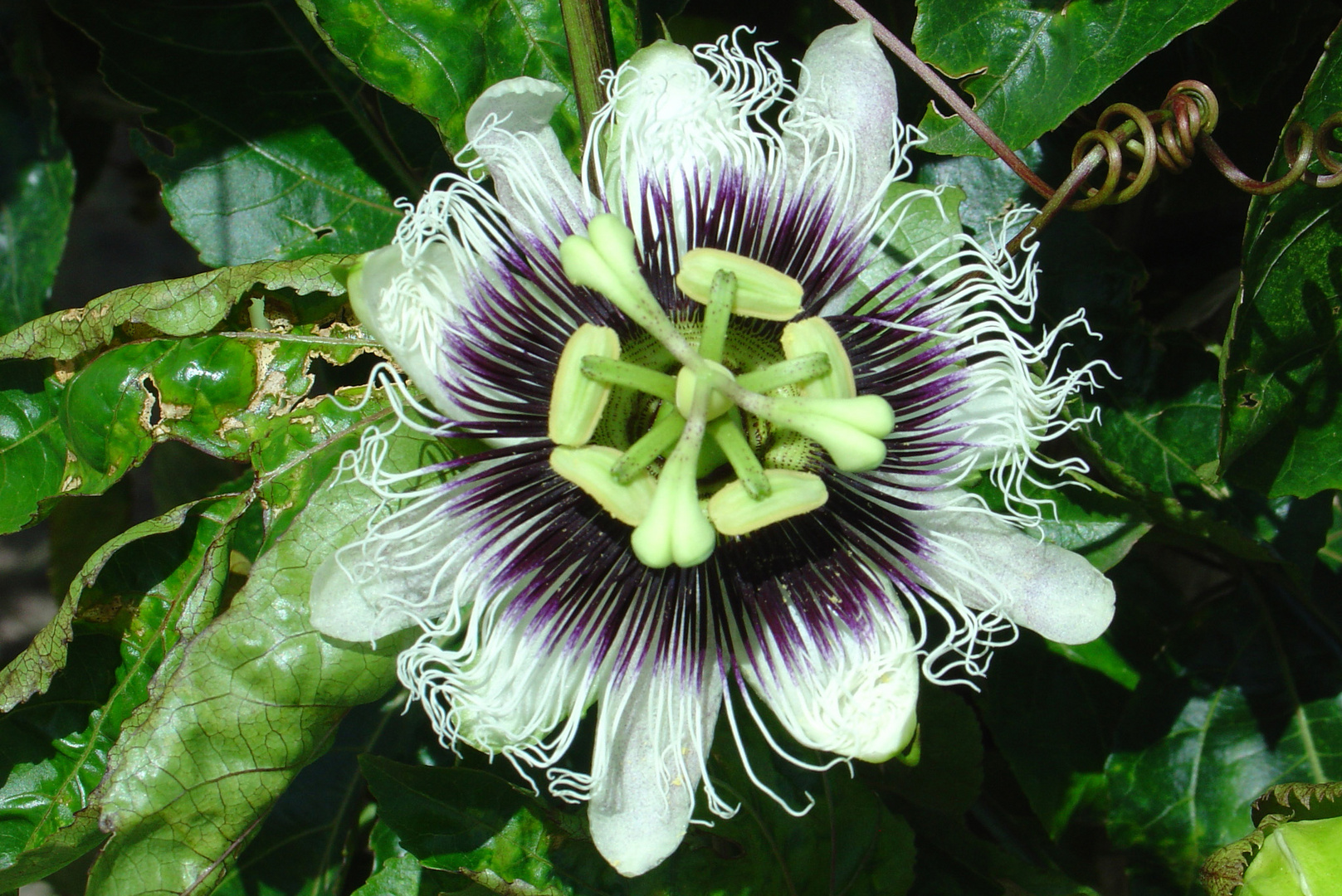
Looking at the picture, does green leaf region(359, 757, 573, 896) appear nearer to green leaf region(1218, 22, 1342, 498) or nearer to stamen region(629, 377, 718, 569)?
stamen region(629, 377, 718, 569)

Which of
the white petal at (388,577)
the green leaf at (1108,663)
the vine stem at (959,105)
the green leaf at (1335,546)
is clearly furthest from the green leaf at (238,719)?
the green leaf at (1335,546)

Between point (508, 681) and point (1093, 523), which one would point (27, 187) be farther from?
point (1093, 523)

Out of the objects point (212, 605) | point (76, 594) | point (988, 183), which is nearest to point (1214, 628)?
point (988, 183)

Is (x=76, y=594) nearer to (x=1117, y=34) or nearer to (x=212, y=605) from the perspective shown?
(x=212, y=605)

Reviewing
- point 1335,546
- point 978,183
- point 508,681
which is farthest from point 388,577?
point 1335,546

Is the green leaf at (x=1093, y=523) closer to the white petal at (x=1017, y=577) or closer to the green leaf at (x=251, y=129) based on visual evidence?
the white petal at (x=1017, y=577)

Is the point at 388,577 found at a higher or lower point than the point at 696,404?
lower
